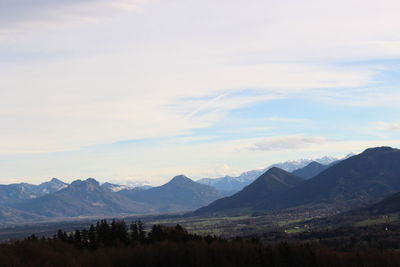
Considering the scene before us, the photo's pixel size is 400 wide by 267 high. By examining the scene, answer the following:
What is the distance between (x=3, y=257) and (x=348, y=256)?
123 meters

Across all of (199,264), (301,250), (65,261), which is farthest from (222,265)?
(65,261)

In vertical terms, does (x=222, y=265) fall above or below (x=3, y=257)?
below

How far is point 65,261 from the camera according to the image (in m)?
193

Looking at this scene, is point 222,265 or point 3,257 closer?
point 3,257

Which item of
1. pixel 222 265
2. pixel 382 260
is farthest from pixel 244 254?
pixel 382 260

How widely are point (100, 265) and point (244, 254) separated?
52321 millimetres

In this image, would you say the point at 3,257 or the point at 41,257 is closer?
the point at 3,257

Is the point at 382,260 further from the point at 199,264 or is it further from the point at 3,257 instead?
the point at 3,257

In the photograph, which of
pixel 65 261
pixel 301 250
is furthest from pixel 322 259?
pixel 65 261

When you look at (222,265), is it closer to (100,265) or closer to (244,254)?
(244,254)

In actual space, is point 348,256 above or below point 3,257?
below

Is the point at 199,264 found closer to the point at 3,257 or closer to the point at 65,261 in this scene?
the point at 65,261

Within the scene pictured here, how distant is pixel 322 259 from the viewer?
18988cm

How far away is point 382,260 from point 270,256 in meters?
40.0
